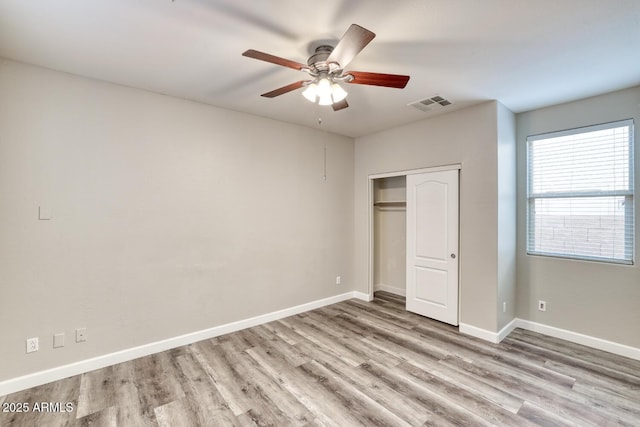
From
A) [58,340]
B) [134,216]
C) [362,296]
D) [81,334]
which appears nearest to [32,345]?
[58,340]

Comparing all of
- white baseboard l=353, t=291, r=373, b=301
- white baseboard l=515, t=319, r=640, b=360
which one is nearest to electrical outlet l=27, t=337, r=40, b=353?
white baseboard l=353, t=291, r=373, b=301

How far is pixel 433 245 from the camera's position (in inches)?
154

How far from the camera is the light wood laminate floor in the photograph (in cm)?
206

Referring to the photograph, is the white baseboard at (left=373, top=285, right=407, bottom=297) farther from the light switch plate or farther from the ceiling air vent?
the light switch plate

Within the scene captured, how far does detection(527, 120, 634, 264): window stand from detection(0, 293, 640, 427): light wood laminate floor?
113 cm

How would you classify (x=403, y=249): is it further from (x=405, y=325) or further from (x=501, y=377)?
(x=501, y=377)

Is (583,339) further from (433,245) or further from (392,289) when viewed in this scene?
(392,289)

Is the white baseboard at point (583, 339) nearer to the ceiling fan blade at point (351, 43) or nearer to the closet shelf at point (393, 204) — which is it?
the closet shelf at point (393, 204)

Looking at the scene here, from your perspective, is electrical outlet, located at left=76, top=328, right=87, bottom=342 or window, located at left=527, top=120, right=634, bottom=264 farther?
window, located at left=527, top=120, right=634, bottom=264

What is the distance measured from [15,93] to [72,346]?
2.25 m

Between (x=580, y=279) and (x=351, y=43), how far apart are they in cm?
359

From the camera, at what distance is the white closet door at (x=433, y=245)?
3.67m

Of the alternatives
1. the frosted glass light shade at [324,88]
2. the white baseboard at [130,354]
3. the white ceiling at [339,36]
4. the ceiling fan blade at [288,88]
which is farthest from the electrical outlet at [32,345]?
the frosted glass light shade at [324,88]

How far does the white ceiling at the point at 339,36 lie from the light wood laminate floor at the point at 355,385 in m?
2.75
